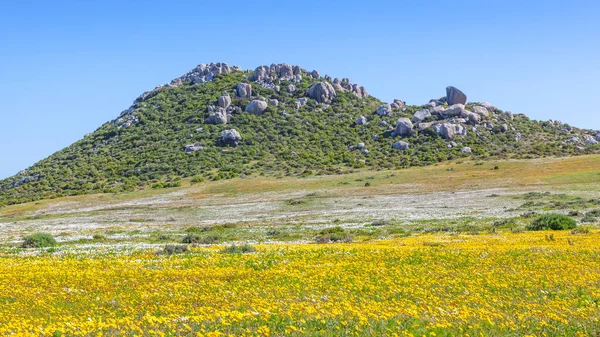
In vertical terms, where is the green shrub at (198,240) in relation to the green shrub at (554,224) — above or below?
above

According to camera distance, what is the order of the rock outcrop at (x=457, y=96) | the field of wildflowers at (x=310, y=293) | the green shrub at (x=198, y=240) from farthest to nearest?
the rock outcrop at (x=457, y=96) → the green shrub at (x=198, y=240) → the field of wildflowers at (x=310, y=293)

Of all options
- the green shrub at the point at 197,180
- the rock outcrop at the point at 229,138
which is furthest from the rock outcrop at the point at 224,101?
the green shrub at the point at 197,180

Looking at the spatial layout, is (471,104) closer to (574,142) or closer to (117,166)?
(574,142)

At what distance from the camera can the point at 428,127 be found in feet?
509

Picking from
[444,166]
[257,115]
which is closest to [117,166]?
[257,115]

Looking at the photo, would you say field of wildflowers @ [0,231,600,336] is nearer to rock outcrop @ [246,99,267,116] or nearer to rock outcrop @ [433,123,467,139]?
rock outcrop @ [433,123,467,139]

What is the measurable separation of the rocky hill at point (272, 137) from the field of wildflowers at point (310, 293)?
95.9 meters

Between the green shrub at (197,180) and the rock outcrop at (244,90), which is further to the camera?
the rock outcrop at (244,90)

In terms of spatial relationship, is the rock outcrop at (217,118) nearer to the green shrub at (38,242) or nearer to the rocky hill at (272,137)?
the rocky hill at (272,137)

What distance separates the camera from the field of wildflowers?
471 inches

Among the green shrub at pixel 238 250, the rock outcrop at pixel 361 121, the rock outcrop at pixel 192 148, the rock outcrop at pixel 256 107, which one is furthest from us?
the rock outcrop at pixel 256 107

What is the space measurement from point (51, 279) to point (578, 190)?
73274 millimetres

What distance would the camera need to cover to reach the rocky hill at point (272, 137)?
130 m

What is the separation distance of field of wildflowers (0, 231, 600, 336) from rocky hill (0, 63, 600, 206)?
95.9m
